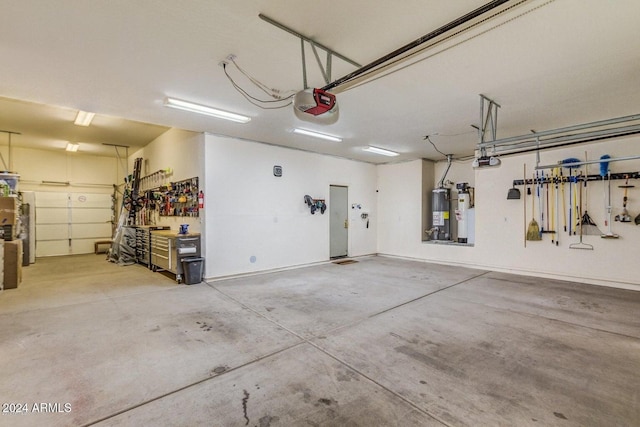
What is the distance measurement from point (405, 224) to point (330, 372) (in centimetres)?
638

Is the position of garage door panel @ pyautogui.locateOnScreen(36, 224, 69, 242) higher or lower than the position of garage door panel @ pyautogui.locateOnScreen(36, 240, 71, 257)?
higher

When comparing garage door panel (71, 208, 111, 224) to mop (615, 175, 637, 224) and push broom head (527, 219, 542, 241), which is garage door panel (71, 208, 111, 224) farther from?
mop (615, 175, 637, 224)

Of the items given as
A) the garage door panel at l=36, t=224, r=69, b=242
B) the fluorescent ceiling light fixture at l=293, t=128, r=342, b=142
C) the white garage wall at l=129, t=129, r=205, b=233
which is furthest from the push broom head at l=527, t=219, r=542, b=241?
the garage door panel at l=36, t=224, r=69, b=242

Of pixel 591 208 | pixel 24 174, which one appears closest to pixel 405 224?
pixel 591 208

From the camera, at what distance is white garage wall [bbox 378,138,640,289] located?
497cm

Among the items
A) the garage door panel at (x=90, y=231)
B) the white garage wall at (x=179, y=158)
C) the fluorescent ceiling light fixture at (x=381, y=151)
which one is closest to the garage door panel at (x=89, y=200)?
the garage door panel at (x=90, y=231)

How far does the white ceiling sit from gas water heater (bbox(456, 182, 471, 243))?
2.55 m

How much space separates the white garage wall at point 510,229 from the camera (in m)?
4.97

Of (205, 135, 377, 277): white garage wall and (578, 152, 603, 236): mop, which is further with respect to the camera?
(205, 135, 377, 277): white garage wall

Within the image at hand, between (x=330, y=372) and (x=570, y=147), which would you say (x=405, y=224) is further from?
(x=330, y=372)

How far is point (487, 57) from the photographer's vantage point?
111 inches

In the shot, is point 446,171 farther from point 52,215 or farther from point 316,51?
point 52,215

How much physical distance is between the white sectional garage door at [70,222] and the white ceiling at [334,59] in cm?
525

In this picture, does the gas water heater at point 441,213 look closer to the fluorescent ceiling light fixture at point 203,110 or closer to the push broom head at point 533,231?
the push broom head at point 533,231
